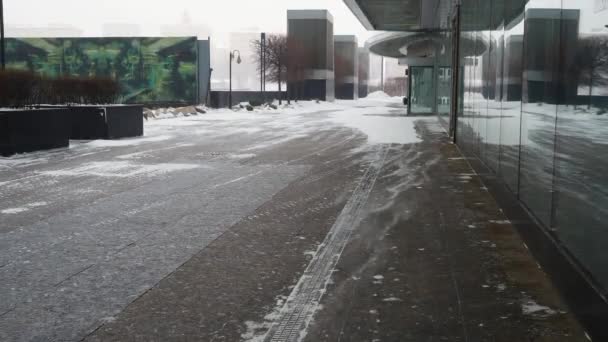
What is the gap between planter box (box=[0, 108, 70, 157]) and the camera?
592 inches

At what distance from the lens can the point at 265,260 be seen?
611 cm

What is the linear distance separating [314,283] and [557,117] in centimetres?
260

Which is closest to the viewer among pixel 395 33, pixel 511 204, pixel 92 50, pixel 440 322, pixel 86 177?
pixel 440 322

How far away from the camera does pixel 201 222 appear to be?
789 centimetres

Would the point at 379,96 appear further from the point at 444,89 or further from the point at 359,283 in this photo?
the point at 359,283

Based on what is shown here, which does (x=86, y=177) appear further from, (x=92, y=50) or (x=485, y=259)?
(x=92, y=50)

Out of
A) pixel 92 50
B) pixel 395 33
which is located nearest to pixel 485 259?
pixel 395 33

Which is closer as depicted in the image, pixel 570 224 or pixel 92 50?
pixel 570 224

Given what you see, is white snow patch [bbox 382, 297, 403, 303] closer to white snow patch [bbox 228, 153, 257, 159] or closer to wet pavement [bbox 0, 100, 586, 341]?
wet pavement [bbox 0, 100, 586, 341]

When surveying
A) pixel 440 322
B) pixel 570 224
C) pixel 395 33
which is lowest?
pixel 440 322

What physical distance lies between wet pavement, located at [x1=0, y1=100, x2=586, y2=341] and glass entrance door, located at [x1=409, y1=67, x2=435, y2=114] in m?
26.2

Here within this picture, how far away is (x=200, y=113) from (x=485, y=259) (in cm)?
3515

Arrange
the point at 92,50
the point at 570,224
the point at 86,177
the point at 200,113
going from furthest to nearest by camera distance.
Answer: the point at 92,50 < the point at 200,113 < the point at 86,177 < the point at 570,224

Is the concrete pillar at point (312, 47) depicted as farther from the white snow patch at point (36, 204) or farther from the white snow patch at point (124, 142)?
the white snow patch at point (36, 204)
